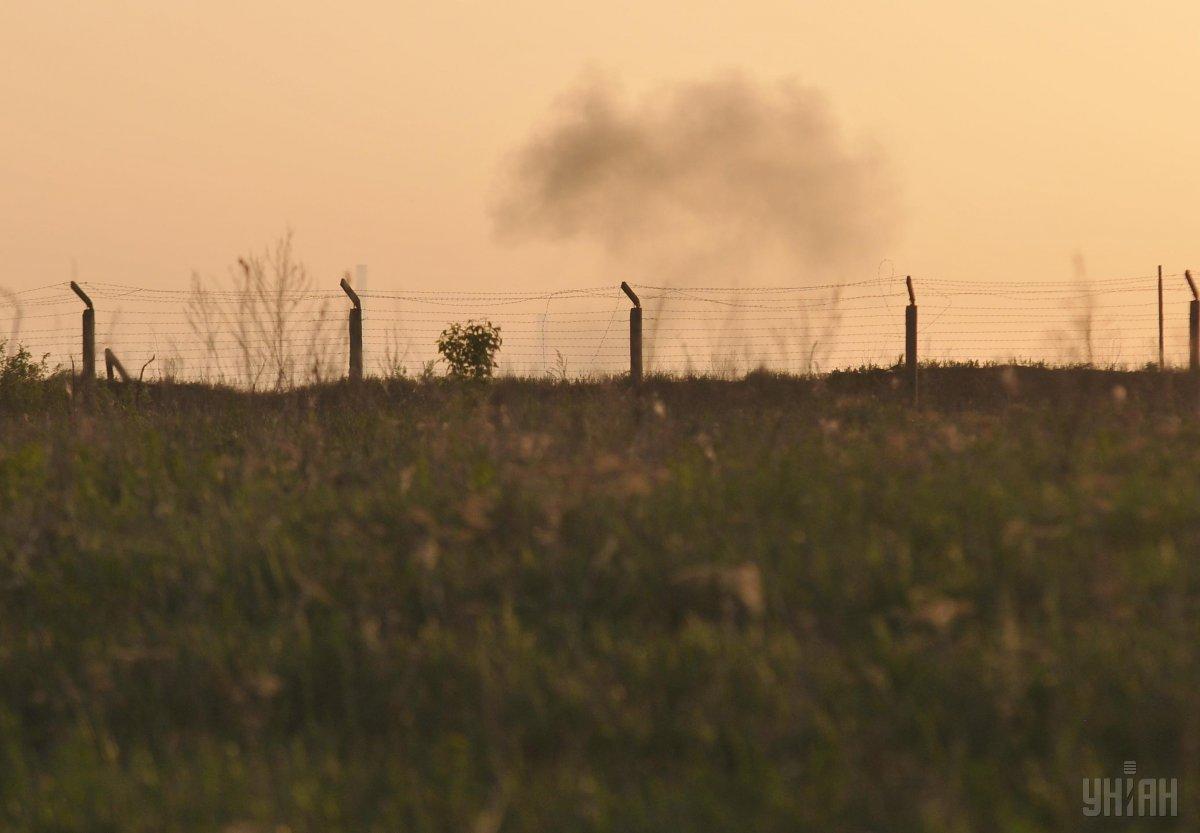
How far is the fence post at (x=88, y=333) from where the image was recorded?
15.3m

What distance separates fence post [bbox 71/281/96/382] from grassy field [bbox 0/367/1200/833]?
10.7 meters

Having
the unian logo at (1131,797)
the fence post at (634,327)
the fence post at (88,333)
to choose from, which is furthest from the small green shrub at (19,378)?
the unian logo at (1131,797)

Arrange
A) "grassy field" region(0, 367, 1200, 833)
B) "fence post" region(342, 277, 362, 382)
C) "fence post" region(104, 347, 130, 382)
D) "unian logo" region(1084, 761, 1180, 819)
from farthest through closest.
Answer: "fence post" region(342, 277, 362, 382) < "fence post" region(104, 347, 130, 382) < "grassy field" region(0, 367, 1200, 833) < "unian logo" region(1084, 761, 1180, 819)

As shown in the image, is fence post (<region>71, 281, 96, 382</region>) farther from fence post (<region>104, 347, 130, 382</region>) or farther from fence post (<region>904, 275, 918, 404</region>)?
fence post (<region>904, 275, 918, 404</region>)

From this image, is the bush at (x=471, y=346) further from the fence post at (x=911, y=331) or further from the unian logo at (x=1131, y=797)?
the unian logo at (x=1131, y=797)

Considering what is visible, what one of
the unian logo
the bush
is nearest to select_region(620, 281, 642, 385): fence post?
the bush

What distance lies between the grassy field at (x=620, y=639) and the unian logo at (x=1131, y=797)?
0.04 metres

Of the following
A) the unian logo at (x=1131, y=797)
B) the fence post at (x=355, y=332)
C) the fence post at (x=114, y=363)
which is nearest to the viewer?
the unian logo at (x=1131, y=797)

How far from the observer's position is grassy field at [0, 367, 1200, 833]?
2.74 metres

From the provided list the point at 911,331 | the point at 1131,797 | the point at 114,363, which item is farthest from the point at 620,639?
the point at 911,331

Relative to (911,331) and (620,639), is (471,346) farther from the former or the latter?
(620,639)

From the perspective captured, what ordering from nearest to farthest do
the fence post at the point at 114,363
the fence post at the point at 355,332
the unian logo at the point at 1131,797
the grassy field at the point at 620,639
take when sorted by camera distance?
the unian logo at the point at 1131,797 < the grassy field at the point at 620,639 < the fence post at the point at 114,363 < the fence post at the point at 355,332

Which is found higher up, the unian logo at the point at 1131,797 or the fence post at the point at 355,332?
the fence post at the point at 355,332

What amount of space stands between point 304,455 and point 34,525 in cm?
138
